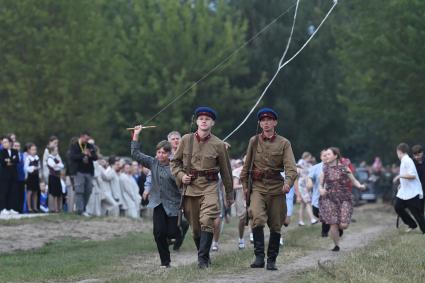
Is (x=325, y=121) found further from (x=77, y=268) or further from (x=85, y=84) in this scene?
(x=77, y=268)

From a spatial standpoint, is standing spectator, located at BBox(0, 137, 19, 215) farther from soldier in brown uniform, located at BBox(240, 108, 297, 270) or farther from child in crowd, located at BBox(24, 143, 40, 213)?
soldier in brown uniform, located at BBox(240, 108, 297, 270)

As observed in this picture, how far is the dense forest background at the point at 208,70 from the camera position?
41812mm

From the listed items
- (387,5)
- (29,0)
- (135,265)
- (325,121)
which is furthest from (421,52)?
(325,121)

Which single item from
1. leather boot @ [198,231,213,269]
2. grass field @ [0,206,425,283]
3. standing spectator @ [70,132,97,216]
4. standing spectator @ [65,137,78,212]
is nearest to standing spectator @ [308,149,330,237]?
grass field @ [0,206,425,283]

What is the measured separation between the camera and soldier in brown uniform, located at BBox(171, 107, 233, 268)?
49.0 feet

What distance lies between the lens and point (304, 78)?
220ft

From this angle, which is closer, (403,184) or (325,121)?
(403,184)

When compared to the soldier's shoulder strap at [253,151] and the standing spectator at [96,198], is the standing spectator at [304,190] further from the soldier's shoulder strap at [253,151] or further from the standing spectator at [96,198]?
the soldier's shoulder strap at [253,151]

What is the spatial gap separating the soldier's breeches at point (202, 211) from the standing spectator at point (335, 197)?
15.5 feet

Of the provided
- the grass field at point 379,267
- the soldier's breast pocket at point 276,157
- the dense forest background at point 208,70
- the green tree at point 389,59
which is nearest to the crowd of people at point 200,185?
the soldier's breast pocket at point 276,157

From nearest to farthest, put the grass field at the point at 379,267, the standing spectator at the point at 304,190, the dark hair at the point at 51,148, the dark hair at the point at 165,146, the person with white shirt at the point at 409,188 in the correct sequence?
the grass field at the point at 379,267
the dark hair at the point at 165,146
the person with white shirt at the point at 409,188
the dark hair at the point at 51,148
the standing spectator at the point at 304,190

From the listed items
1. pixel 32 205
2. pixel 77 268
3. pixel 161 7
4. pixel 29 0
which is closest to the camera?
pixel 77 268

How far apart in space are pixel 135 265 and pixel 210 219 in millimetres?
2754

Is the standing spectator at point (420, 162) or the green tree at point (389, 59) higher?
the green tree at point (389, 59)
